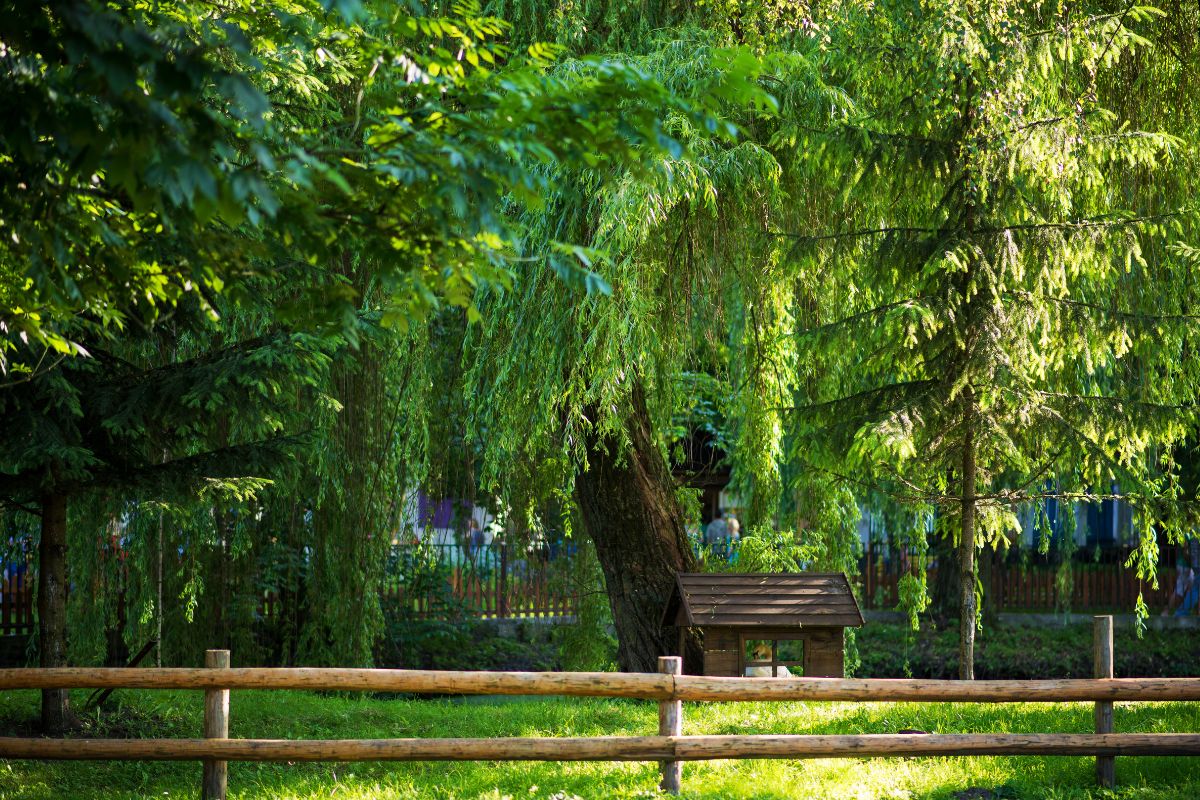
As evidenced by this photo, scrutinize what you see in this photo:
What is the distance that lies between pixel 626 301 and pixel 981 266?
2722 mm

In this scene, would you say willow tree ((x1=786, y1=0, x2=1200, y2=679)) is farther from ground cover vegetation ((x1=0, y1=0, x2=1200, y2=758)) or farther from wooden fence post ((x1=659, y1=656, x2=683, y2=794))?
wooden fence post ((x1=659, y1=656, x2=683, y2=794))

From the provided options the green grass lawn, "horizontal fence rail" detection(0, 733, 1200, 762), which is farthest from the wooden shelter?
"horizontal fence rail" detection(0, 733, 1200, 762)

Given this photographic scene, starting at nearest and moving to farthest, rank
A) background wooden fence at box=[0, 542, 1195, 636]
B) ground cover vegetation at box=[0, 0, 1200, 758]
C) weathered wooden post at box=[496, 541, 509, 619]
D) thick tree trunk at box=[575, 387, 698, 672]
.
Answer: ground cover vegetation at box=[0, 0, 1200, 758], thick tree trunk at box=[575, 387, 698, 672], background wooden fence at box=[0, 542, 1195, 636], weathered wooden post at box=[496, 541, 509, 619]

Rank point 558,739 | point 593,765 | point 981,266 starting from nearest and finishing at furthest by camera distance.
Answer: point 558,739, point 593,765, point 981,266

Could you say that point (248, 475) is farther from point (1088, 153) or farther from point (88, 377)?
point (1088, 153)

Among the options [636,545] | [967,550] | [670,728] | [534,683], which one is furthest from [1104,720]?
[636,545]

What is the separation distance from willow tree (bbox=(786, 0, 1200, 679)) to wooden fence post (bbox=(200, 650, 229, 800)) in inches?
183

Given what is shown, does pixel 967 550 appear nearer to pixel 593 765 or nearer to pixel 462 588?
pixel 593 765

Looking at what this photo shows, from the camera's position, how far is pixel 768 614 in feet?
34.6

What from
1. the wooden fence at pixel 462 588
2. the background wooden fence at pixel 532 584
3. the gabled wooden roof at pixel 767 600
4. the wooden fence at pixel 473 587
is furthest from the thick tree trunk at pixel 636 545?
the wooden fence at pixel 473 587

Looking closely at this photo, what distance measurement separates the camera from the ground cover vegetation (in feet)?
17.7

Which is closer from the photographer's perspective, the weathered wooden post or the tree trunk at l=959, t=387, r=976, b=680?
the tree trunk at l=959, t=387, r=976, b=680

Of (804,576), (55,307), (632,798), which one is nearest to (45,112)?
(55,307)

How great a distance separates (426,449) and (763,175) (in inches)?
157
